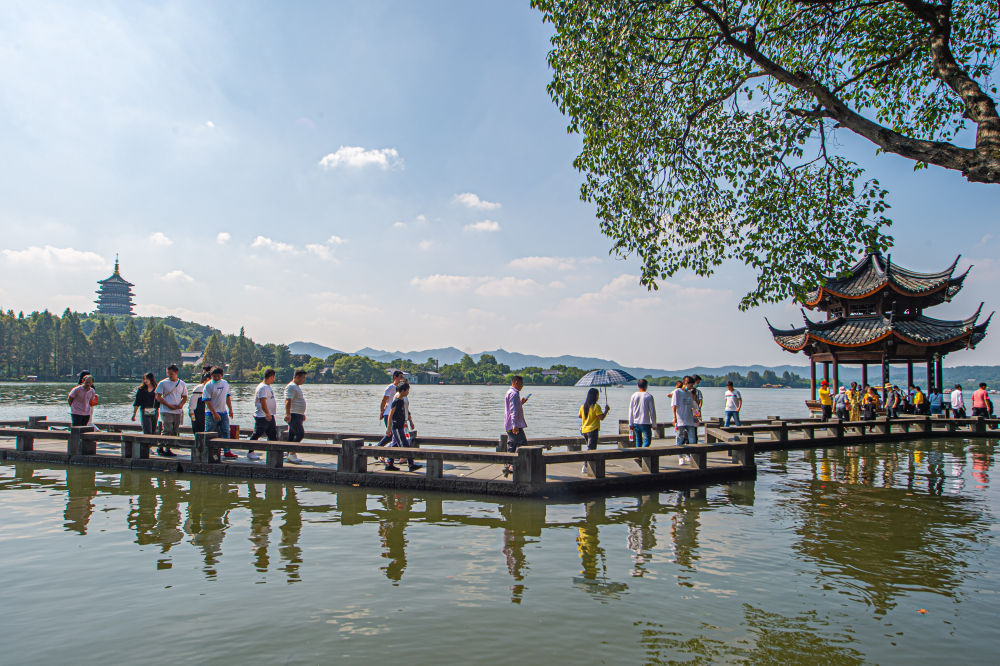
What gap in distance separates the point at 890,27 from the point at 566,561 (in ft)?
33.9

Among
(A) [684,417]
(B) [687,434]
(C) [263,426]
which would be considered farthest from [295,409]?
(B) [687,434]

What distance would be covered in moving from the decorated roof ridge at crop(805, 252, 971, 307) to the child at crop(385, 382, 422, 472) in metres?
21.4

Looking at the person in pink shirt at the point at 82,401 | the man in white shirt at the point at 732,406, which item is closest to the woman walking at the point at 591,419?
the man in white shirt at the point at 732,406

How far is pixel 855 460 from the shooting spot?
671 inches

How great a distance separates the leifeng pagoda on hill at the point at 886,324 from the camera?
85.3 ft

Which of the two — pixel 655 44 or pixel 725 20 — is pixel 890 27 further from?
pixel 655 44

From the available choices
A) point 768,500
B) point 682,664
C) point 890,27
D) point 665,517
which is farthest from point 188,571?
point 890,27

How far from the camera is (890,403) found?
1010 inches

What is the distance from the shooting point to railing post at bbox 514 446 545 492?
34.1 feet

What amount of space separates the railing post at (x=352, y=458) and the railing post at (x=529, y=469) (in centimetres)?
312

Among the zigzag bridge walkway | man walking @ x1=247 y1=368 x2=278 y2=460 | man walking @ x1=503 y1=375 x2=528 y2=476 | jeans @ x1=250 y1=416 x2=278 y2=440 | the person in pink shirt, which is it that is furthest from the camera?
the person in pink shirt

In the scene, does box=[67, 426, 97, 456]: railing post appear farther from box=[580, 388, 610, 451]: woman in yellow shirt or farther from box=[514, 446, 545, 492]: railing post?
box=[580, 388, 610, 451]: woman in yellow shirt

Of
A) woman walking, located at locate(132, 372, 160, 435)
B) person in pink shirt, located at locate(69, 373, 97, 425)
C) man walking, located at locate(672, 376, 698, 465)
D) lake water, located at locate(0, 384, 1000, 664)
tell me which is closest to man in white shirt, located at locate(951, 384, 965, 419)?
lake water, located at locate(0, 384, 1000, 664)

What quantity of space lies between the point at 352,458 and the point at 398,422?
1.14 m
